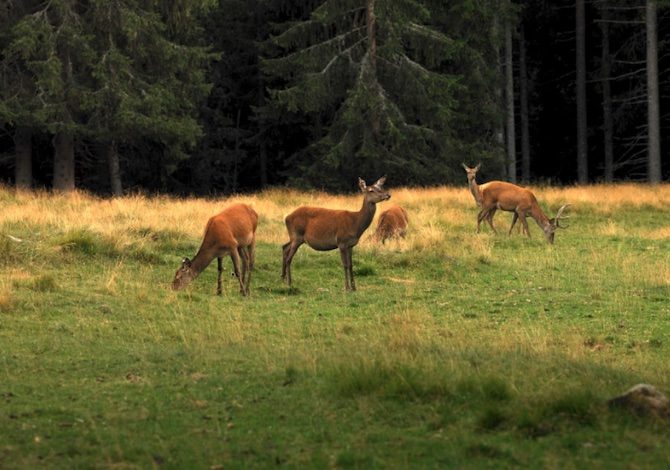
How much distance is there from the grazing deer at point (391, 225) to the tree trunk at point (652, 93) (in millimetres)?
19416

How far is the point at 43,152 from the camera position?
40.0m

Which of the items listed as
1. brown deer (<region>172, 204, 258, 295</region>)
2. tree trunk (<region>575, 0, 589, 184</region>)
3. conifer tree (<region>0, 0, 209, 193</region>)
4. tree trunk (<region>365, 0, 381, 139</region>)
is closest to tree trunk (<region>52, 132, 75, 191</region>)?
conifer tree (<region>0, 0, 209, 193</region>)

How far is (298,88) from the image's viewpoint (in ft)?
118

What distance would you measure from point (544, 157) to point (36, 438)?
1853 inches

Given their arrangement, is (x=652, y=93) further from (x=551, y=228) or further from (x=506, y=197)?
(x=551, y=228)

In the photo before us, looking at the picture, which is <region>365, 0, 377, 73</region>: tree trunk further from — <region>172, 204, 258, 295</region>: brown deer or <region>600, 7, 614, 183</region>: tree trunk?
<region>172, 204, 258, 295</region>: brown deer

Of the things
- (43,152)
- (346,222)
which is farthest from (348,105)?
(346,222)

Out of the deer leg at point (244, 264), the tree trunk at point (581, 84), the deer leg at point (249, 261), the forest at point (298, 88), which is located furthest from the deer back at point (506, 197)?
the tree trunk at point (581, 84)

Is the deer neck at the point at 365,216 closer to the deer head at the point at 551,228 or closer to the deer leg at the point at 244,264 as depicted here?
the deer leg at the point at 244,264

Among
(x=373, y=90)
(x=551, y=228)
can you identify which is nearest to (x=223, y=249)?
(x=551, y=228)

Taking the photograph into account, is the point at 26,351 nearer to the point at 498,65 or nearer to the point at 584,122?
the point at 498,65

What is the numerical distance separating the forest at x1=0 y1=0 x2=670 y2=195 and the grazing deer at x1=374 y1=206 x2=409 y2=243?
1320cm

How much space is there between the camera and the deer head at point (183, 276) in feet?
47.4

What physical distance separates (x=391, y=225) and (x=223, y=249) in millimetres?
5585
